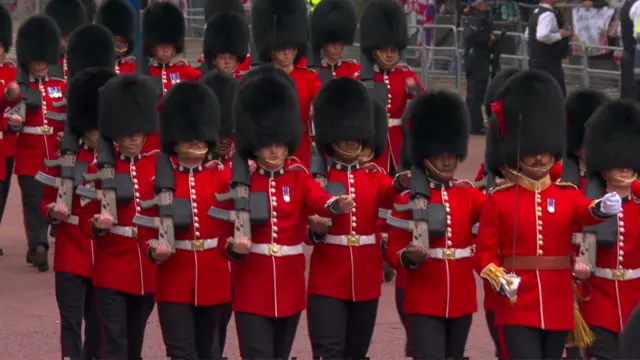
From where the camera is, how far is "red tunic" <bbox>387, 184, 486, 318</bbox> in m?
6.20

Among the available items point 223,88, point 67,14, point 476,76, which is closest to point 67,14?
point 67,14

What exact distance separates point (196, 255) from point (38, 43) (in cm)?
349

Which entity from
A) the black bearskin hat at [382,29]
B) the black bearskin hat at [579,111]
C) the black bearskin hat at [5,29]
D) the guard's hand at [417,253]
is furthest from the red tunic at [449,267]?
the black bearskin hat at [5,29]

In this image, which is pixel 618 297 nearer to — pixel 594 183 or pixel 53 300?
pixel 594 183

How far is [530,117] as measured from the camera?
6094 millimetres

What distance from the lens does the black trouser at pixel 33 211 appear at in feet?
30.3

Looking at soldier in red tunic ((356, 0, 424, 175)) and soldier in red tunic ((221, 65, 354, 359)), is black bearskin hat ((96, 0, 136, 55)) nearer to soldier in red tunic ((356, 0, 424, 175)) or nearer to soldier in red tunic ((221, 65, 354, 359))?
soldier in red tunic ((356, 0, 424, 175))

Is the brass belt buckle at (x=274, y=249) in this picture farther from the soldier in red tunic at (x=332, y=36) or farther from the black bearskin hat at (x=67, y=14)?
the black bearskin hat at (x=67, y=14)

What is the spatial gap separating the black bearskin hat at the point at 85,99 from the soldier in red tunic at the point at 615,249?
238cm

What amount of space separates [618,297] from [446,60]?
370 inches

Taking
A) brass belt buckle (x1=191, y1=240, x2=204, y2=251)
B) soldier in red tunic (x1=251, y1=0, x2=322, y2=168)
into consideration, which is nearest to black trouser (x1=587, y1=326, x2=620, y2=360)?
brass belt buckle (x1=191, y1=240, x2=204, y2=251)

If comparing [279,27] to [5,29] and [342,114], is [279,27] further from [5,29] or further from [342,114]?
[342,114]

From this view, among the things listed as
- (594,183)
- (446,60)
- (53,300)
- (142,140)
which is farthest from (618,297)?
(446,60)

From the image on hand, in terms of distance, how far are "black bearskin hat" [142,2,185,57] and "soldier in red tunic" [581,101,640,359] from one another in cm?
425
